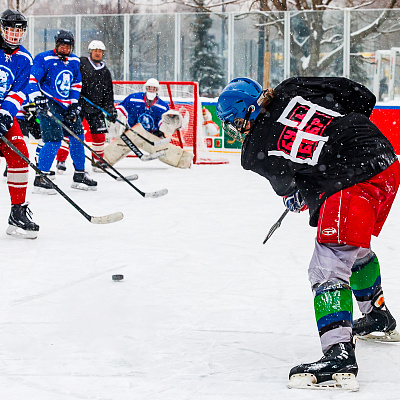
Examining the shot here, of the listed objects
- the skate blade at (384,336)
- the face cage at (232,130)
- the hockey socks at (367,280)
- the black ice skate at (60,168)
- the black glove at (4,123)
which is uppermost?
the face cage at (232,130)

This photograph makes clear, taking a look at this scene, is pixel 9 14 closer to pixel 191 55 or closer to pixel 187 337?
pixel 187 337

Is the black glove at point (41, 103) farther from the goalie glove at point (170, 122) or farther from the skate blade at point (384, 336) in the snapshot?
the skate blade at point (384, 336)

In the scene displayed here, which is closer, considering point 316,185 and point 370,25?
point 316,185

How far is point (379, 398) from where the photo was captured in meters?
1.89

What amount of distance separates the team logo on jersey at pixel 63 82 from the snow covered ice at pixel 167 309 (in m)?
1.43

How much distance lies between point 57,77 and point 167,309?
390cm

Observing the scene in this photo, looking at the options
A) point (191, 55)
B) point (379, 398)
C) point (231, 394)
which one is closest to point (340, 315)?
point (379, 398)

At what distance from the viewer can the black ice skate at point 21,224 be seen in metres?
4.19

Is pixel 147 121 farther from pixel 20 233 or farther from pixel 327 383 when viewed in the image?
pixel 327 383

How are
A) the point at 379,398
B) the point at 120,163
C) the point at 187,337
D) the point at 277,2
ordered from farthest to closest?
1. the point at 277,2
2. the point at 120,163
3. the point at 187,337
4. the point at 379,398

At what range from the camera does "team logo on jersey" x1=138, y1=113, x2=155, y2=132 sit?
8141 mm

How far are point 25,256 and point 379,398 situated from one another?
232 cm

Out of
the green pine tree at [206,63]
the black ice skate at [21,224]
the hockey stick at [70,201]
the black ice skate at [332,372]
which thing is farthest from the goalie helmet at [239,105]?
the green pine tree at [206,63]

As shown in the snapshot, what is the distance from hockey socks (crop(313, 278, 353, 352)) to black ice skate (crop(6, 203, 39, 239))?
→ 8.28 feet
